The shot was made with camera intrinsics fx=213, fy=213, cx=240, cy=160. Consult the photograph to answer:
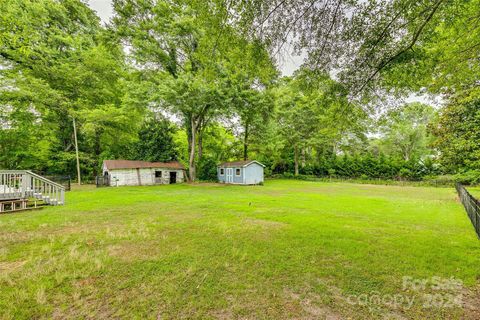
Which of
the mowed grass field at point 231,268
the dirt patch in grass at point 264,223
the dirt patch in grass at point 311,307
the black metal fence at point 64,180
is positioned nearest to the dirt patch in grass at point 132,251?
the mowed grass field at point 231,268

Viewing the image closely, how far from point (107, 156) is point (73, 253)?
23923mm

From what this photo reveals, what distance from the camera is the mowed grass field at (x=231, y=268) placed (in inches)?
93.0

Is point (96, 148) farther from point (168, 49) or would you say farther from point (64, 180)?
point (168, 49)

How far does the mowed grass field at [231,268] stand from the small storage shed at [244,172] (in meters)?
15.0

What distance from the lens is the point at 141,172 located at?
67.2 ft

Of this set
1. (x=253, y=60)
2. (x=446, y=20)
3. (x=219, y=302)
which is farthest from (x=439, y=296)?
(x=253, y=60)

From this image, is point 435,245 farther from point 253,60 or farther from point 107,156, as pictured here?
point 107,156

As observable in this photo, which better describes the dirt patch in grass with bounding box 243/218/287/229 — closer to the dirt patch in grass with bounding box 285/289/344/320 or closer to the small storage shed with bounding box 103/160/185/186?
the dirt patch in grass with bounding box 285/289/344/320

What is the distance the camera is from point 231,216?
6.91m

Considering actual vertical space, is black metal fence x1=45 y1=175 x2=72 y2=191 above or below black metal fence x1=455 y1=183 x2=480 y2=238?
above

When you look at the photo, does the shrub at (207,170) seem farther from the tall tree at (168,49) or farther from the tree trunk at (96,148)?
the tree trunk at (96,148)

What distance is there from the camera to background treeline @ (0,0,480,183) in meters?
4.04

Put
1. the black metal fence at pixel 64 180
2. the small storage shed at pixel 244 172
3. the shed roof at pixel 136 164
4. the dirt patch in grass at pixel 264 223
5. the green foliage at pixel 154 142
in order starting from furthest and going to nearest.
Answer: the green foliage at pixel 154 142
the small storage shed at pixel 244 172
the shed roof at pixel 136 164
the black metal fence at pixel 64 180
the dirt patch in grass at pixel 264 223

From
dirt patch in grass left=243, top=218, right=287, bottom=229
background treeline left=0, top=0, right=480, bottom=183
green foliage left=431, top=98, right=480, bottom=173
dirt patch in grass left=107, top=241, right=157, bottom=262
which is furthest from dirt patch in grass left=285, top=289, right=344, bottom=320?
green foliage left=431, top=98, right=480, bottom=173
